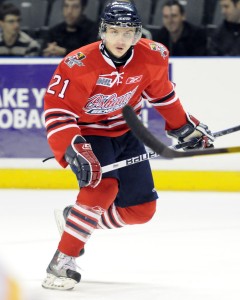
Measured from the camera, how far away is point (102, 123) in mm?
3262

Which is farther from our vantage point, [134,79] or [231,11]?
[231,11]

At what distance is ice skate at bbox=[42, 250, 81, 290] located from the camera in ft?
10.2

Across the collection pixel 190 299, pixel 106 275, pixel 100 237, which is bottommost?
pixel 100 237

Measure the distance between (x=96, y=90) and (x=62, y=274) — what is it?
0.62 m

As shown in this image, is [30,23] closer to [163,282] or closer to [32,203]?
[32,203]

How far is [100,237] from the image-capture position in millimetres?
4141

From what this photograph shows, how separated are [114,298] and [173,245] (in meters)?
0.99

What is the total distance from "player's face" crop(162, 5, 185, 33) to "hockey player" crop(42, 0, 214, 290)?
2093 mm

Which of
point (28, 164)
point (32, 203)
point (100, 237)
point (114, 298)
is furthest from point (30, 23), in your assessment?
point (114, 298)

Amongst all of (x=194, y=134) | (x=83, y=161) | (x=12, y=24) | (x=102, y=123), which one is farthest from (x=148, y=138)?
(x=12, y=24)

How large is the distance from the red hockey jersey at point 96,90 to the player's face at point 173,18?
2050 mm

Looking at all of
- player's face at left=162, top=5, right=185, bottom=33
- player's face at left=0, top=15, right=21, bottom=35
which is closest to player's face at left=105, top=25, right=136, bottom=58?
player's face at left=162, top=5, right=185, bottom=33

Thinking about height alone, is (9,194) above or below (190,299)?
below

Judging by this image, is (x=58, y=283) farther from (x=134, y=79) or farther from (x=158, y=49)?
(x=158, y=49)
